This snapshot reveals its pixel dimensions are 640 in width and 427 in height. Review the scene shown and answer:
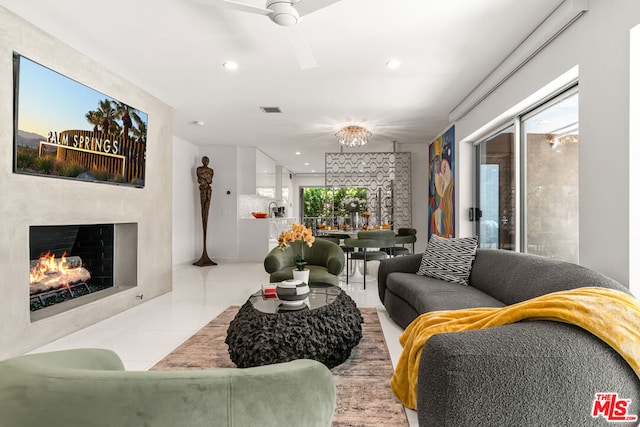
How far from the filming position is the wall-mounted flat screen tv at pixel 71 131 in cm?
278

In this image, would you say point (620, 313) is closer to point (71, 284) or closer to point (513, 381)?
point (513, 381)

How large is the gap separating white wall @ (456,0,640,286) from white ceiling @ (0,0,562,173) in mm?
399

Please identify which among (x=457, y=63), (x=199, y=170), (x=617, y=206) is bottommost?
(x=617, y=206)

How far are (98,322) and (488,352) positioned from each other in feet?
12.2

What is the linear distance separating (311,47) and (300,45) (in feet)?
1.96

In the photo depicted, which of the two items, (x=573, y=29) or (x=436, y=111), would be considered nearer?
(x=573, y=29)

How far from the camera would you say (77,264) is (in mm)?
3842

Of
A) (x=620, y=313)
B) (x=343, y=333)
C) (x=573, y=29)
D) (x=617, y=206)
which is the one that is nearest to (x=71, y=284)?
(x=343, y=333)

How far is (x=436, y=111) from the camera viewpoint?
207 inches

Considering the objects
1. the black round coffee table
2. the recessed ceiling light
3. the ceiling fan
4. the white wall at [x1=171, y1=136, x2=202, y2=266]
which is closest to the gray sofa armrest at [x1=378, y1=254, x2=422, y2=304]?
the black round coffee table

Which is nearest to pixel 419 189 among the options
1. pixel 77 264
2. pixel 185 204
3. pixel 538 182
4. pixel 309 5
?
pixel 538 182

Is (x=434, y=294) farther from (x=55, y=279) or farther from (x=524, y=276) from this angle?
(x=55, y=279)

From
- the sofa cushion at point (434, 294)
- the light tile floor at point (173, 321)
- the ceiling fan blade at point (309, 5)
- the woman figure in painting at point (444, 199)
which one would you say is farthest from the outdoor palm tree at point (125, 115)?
the woman figure in painting at point (444, 199)

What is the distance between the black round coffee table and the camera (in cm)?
212
